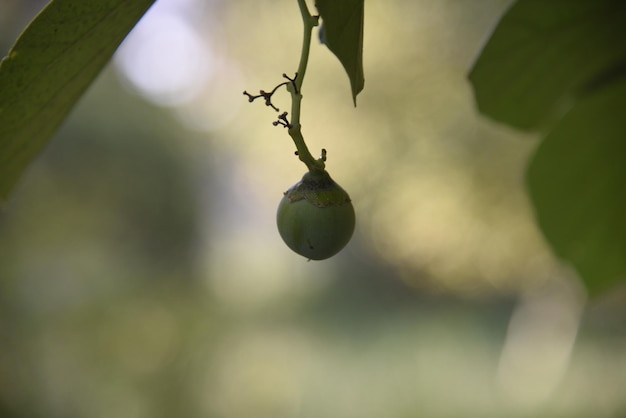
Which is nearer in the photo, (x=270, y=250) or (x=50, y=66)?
(x=50, y=66)

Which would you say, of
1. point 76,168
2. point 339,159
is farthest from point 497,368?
point 76,168

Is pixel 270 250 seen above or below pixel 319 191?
above

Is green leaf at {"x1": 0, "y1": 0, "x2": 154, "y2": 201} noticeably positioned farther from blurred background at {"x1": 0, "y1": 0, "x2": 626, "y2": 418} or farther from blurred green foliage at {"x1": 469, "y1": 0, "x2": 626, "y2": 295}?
blurred background at {"x1": 0, "y1": 0, "x2": 626, "y2": 418}

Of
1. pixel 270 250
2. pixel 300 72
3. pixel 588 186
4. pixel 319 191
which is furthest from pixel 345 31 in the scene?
pixel 270 250

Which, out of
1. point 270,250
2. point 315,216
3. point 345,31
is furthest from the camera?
point 270,250

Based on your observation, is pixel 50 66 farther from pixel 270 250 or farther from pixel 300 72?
pixel 270 250

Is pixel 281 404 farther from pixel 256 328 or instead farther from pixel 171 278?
pixel 171 278

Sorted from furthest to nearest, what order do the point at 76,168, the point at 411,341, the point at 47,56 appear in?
1. the point at 411,341
2. the point at 76,168
3. the point at 47,56
